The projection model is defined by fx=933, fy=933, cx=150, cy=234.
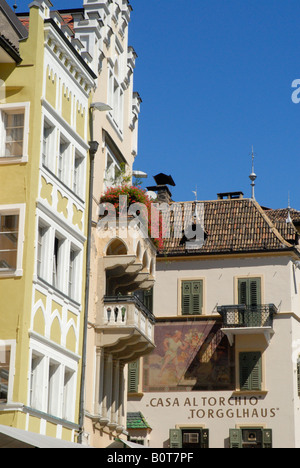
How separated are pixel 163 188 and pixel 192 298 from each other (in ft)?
27.4

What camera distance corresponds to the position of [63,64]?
2678cm

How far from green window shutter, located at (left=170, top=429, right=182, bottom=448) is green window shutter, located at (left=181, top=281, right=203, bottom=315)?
18.3ft

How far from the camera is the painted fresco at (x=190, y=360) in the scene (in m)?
43.2

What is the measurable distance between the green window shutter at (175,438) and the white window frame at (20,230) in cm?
2147

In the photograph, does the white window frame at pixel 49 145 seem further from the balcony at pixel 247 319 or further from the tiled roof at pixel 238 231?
the balcony at pixel 247 319

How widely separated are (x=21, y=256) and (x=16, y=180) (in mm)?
2098

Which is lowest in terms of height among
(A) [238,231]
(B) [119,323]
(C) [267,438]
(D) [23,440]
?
(D) [23,440]

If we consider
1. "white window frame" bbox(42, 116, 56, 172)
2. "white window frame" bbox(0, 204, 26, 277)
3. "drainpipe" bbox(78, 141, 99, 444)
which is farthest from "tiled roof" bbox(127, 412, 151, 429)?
"white window frame" bbox(0, 204, 26, 277)

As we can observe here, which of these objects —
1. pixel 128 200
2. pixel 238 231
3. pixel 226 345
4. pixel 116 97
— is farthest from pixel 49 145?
pixel 238 231

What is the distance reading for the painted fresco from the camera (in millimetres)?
43219

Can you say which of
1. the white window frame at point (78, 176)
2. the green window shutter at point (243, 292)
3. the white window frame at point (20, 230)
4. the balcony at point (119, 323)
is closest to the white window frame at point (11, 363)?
the white window frame at point (20, 230)

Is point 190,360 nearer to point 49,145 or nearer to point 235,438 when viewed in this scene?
point 235,438

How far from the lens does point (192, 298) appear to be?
4456 centimetres
